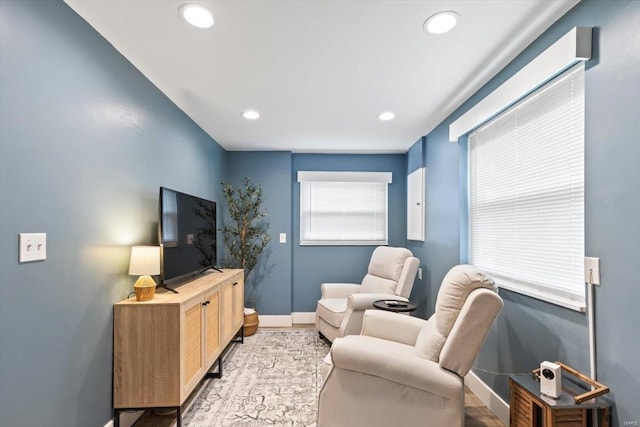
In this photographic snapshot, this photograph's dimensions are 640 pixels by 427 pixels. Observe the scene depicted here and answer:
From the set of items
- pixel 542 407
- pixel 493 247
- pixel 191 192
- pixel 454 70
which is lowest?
pixel 542 407

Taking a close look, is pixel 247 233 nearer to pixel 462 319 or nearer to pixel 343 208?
pixel 343 208

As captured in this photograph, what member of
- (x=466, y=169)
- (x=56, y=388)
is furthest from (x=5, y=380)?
(x=466, y=169)

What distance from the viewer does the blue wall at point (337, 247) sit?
4.54m

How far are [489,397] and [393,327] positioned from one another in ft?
2.65

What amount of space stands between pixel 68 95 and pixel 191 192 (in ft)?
5.41

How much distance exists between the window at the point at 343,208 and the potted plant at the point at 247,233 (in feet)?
1.98

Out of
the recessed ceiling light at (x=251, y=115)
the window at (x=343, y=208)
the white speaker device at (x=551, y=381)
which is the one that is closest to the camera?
the white speaker device at (x=551, y=381)

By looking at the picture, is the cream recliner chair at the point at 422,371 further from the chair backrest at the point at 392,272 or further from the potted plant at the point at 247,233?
the potted plant at the point at 247,233

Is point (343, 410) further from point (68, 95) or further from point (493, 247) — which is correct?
point (68, 95)

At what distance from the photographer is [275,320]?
433 centimetres

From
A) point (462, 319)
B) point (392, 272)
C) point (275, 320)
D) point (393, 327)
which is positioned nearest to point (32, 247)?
point (462, 319)

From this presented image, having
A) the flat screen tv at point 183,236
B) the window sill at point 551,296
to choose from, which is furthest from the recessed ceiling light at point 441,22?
the flat screen tv at point 183,236

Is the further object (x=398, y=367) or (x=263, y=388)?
(x=263, y=388)

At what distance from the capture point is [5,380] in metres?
1.27
